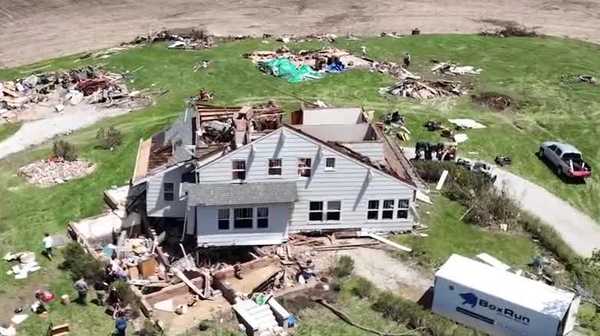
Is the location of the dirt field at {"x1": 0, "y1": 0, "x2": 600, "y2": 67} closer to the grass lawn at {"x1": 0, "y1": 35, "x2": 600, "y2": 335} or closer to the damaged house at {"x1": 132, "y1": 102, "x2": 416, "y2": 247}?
the grass lawn at {"x1": 0, "y1": 35, "x2": 600, "y2": 335}

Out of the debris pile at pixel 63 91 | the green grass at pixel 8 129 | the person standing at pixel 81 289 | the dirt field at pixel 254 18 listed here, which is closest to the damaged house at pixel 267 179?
the person standing at pixel 81 289

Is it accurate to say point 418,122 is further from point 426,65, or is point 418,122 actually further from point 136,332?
point 136,332

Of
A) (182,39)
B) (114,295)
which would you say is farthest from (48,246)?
(182,39)

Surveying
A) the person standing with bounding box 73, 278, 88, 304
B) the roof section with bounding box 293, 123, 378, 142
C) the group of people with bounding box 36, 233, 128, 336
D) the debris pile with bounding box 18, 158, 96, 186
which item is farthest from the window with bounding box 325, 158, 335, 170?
the debris pile with bounding box 18, 158, 96, 186

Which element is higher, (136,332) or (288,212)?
Answer: (288,212)

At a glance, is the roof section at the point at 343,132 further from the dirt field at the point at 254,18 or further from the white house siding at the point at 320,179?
the dirt field at the point at 254,18

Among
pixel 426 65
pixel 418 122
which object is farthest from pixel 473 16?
pixel 418 122
